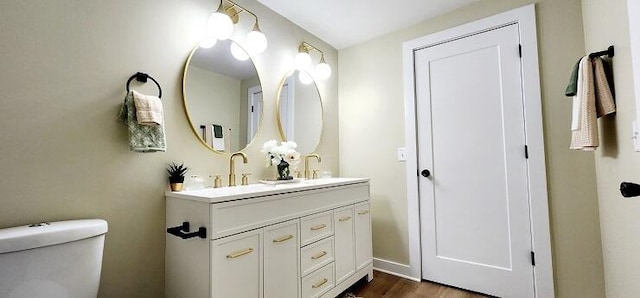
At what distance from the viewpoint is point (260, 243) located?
1446 millimetres

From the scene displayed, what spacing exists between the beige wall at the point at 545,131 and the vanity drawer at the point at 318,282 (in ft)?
3.00

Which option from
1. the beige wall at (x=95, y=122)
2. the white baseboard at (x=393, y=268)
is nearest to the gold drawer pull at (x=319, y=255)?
the beige wall at (x=95, y=122)

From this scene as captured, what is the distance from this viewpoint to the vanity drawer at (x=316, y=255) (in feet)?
5.50

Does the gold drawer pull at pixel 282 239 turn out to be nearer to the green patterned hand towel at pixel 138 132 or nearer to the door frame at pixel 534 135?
the green patterned hand towel at pixel 138 132

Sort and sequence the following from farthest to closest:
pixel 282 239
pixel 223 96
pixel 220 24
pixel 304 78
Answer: pixel 304 78
pixel 223 96
pixel 220 24
pixel 282 239

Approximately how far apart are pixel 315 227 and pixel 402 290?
103cm

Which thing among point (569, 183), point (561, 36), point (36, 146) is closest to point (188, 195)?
point (36, 146)

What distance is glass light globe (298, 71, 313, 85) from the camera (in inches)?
98.3

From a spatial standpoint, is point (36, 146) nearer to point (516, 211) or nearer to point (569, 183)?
point (516, 211)

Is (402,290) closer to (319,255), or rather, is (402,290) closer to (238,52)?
(319,255)

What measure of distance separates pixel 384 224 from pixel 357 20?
193 centimetres

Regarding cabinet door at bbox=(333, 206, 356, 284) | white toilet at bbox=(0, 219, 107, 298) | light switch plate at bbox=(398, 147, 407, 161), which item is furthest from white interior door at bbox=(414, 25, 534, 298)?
white toilet at bbox=(0, 219, 107, 298)

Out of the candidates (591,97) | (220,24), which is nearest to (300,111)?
(220,24)

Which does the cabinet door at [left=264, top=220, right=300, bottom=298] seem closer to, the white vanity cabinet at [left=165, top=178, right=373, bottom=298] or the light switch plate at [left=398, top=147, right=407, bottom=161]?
the white vanity cabinet at [left=165, top=178, right=373, bottom=298]
